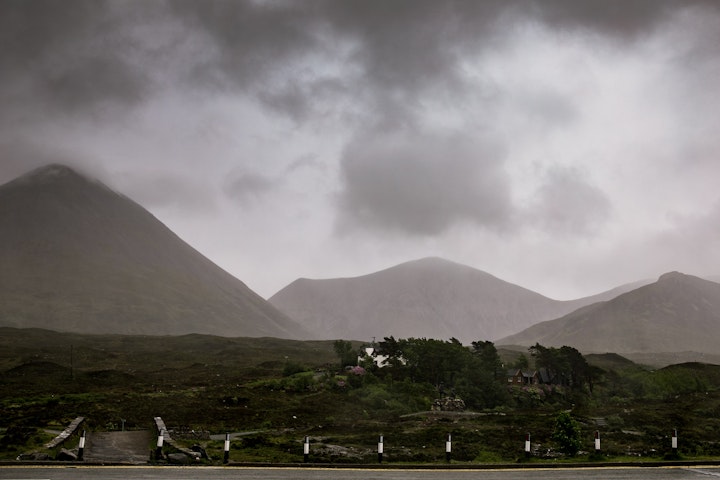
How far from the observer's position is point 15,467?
65.8 feet

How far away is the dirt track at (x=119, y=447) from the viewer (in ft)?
76.7

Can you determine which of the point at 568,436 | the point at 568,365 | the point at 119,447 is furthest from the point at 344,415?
the point at 568,365

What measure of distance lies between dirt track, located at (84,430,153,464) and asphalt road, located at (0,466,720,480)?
2184mm

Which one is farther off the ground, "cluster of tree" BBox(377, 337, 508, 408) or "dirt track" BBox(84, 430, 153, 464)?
"cluster of tree" BBox(377, 337, 508, 408)

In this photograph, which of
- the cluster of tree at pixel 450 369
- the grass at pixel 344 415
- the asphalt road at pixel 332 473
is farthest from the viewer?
the cluster of tree at pixel 450 369

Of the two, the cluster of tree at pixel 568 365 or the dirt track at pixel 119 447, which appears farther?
the cluster of tree at pixel 568 365

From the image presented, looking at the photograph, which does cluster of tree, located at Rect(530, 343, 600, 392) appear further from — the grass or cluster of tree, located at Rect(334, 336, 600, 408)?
the grass

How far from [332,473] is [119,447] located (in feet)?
41.9

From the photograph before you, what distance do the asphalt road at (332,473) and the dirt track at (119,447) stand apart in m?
2.18

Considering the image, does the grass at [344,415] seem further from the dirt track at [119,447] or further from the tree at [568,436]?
the dirt track at [119,447]

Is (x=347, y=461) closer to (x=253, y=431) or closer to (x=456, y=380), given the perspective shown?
(x=253, y=431)

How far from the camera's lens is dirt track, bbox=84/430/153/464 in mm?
23375

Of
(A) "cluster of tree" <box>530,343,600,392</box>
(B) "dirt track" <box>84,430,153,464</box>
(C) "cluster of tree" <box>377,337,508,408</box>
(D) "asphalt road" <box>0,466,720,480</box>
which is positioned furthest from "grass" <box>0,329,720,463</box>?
(A) "cluster of tree" <box>530,343,600,392</box>

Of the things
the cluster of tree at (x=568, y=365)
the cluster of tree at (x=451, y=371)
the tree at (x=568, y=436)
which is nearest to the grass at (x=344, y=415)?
the tree at (x=568, y=436)
